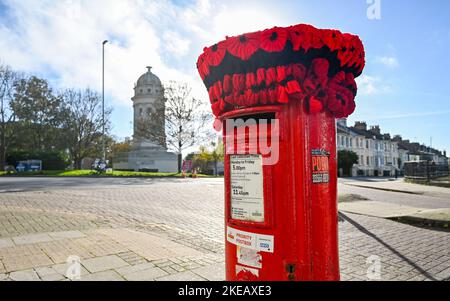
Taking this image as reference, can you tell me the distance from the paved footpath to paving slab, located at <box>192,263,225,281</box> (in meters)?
0.01

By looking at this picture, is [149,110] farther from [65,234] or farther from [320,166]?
[320,166]

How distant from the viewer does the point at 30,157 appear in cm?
3469

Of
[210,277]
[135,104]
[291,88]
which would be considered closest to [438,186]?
[210,277]

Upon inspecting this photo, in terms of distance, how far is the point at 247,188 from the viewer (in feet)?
6.38

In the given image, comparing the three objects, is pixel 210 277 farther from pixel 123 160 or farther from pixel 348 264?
pixel 123 160

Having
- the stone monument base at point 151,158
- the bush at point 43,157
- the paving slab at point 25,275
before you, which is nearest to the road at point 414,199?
the paving slab at point 25,275

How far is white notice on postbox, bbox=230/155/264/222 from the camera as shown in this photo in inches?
74.4

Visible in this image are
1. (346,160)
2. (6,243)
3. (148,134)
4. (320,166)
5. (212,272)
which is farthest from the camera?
(346,160)

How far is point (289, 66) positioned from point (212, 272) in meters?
2.70

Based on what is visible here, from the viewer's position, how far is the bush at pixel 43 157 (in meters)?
34.7

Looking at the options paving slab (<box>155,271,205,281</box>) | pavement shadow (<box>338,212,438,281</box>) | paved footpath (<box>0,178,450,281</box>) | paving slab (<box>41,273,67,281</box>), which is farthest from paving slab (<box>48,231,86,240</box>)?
pavement shadow (<box>338,212,438,281</box>)

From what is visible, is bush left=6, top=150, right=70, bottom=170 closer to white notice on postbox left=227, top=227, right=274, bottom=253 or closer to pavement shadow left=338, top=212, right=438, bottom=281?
pavement shadow left=338, top=212, right=438, bottom=281

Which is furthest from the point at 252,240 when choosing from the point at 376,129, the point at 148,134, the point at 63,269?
the point at 376,129

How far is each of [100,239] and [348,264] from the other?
12.1 feet
